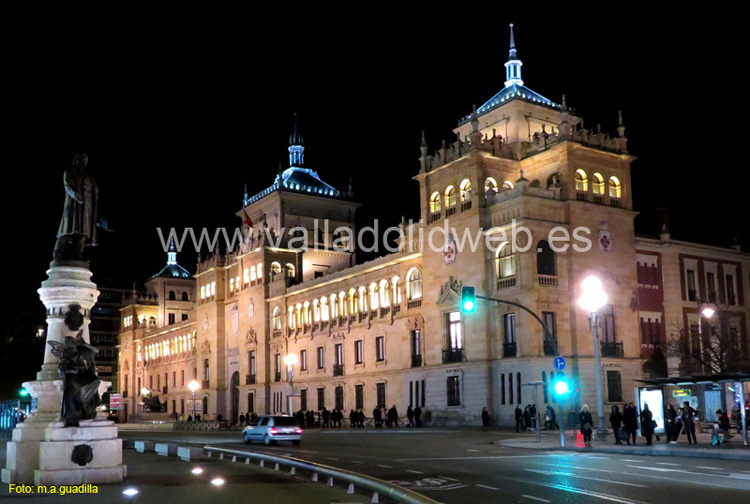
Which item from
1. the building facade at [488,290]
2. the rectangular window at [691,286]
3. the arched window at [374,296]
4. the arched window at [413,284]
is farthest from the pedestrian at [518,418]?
the arched window at [374,296]

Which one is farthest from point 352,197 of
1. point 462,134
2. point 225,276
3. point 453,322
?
point 453,322

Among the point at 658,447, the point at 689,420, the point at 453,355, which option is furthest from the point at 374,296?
the point at 658,447

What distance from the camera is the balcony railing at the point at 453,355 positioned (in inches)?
2122

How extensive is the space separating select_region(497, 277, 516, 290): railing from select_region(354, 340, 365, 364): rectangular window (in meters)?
18.6

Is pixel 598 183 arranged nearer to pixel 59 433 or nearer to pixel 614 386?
pixel 614 386

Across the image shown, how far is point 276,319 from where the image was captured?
7950 cm

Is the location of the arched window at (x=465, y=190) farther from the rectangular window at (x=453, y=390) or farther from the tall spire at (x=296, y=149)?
the tall spire at (x=296, y=149)

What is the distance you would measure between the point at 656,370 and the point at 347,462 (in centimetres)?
3110

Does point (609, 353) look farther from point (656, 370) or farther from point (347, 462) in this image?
point (347, 462)

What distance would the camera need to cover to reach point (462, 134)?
Result: 61125mm

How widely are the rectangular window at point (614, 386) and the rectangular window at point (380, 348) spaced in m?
18.6

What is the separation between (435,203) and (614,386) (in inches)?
661

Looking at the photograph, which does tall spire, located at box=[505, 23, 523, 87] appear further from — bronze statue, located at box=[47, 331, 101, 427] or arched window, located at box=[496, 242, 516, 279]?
bronze statue, located at box=[47, 331, 101, 427]

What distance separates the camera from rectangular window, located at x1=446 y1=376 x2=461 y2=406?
177 ft
